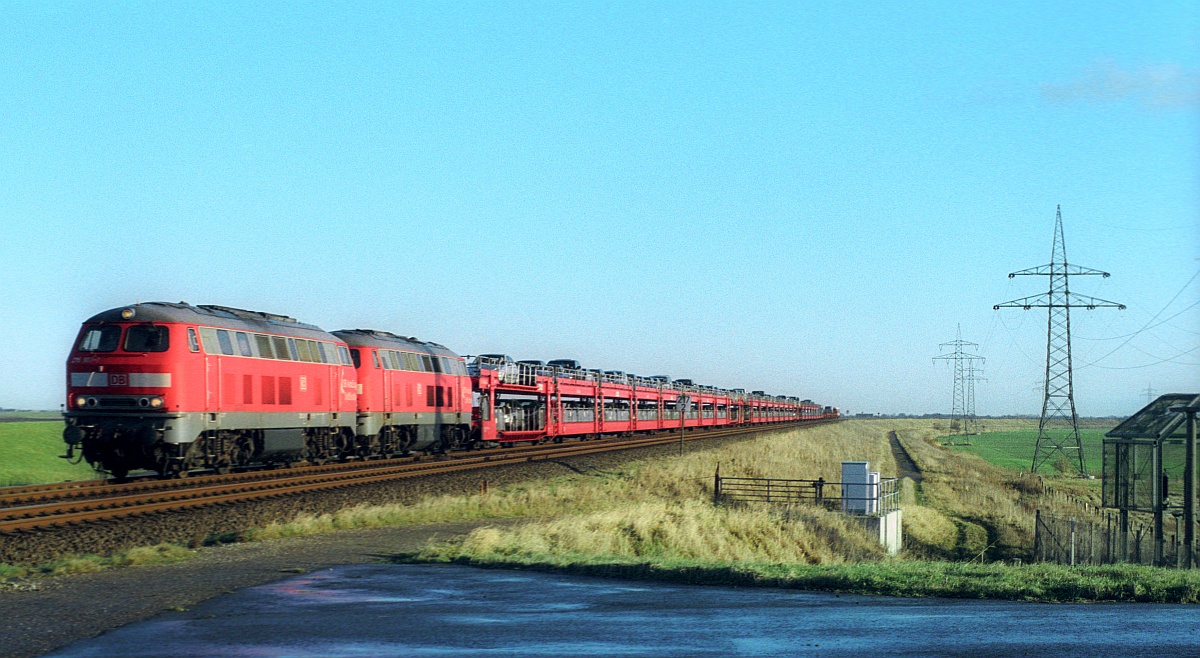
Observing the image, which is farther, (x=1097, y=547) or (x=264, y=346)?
(x=264, y=346)

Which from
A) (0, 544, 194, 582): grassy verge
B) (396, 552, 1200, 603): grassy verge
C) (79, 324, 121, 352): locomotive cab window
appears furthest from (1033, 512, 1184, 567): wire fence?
(79, 324, 121, 352): locomotive cab window

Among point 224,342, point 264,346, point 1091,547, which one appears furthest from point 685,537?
point 264,346

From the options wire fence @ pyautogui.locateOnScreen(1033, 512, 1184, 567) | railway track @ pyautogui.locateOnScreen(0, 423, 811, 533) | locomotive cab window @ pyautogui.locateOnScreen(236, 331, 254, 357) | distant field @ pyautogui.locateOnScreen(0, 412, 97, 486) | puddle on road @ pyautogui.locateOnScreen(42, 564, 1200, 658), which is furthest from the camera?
distant field @ pyautogui.locateOnScreen(0, 412, 97, 486)

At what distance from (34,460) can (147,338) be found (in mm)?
24327

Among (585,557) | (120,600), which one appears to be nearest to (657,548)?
(585,557)

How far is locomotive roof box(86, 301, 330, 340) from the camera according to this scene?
86.7 feet

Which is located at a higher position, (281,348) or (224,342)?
(224,342)

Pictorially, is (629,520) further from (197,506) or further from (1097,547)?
(1097,547)

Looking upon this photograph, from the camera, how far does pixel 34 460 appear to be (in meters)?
46.1

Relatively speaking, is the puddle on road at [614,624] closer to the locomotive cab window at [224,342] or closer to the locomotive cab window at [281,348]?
the locomotive cab window at [224,342]

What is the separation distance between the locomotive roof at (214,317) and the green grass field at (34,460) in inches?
220

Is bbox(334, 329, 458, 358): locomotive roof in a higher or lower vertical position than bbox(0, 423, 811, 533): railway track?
higher

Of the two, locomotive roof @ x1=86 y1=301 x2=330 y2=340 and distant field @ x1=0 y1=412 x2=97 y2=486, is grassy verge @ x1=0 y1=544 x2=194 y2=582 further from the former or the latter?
distant field @ x1=0 y1=412 x2=97 y2=486

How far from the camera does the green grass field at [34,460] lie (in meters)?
38.2
